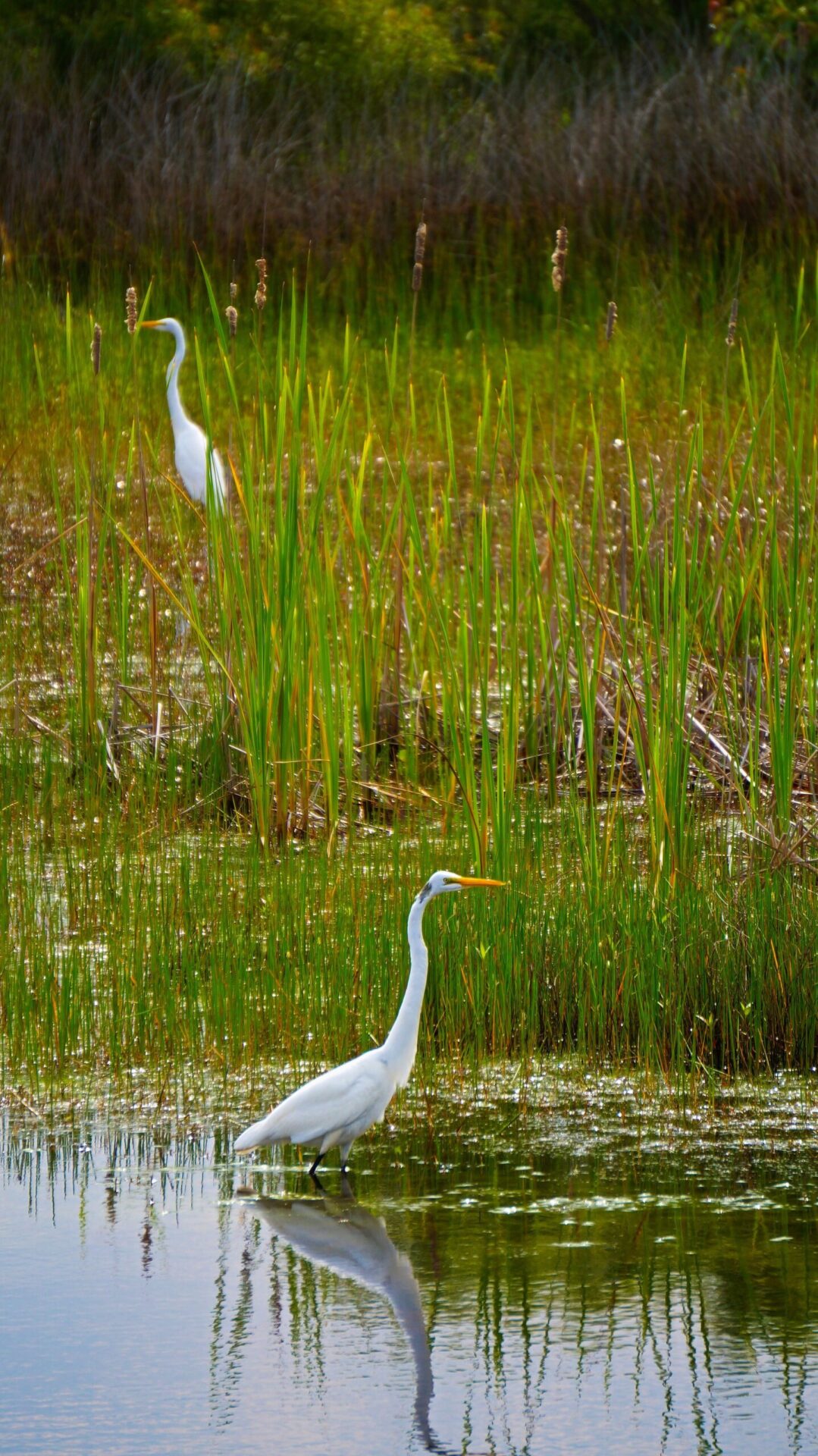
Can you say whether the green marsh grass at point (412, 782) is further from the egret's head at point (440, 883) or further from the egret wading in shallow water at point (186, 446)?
the egret wading in shallow water at point (186, 446)

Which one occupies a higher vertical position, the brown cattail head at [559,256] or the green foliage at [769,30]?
the green foliage at [769,30]

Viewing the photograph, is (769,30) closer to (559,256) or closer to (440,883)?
(559,256)

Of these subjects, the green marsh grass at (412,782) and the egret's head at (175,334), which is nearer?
the green marsh grass at (412,782)

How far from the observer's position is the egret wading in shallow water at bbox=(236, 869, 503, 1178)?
347cm

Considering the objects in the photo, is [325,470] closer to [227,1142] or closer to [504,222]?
[227,1142]

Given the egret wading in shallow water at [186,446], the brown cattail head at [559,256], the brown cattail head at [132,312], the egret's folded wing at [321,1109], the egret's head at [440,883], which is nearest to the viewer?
the egret's folded wing at [321,1109]

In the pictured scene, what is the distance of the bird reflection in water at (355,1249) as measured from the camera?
2.91 metres

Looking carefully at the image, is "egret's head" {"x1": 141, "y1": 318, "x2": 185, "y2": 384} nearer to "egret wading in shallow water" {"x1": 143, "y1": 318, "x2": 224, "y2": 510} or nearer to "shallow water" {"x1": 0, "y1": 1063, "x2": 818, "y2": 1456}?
"egret wading in shallow water" {"x1": 143, "y1": 318, "x2": 224, "y2": 510}

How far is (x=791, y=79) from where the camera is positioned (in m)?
12.7

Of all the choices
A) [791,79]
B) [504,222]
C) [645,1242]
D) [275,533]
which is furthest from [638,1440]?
[791,79]

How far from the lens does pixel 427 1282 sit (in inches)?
121

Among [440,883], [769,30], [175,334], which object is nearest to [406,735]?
[440,883]

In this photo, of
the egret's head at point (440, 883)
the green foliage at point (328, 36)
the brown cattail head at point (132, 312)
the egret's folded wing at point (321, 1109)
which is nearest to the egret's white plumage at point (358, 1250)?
the egret's folded wing at point (321, 1109)

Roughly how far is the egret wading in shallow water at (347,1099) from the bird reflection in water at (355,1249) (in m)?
0.09
